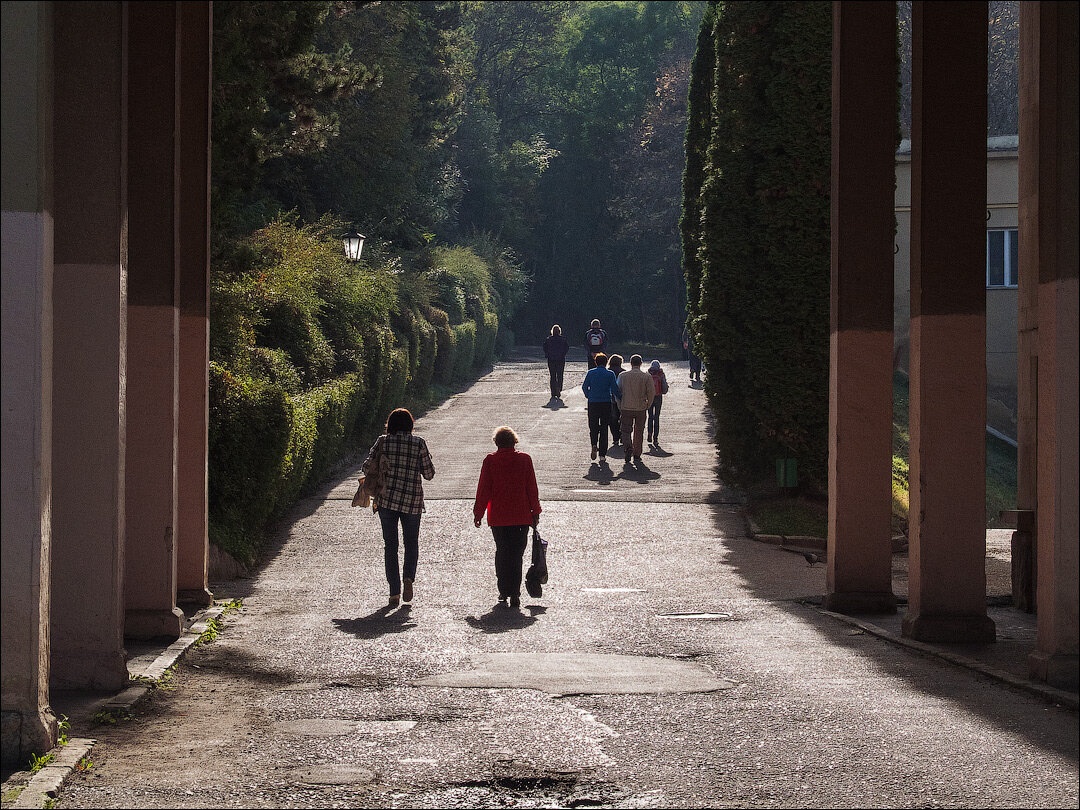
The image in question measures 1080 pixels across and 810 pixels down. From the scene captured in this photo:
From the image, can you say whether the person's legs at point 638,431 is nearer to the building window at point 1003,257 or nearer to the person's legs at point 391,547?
the person's legs at point 391,547

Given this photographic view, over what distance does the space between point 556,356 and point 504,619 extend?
21782 millimetres

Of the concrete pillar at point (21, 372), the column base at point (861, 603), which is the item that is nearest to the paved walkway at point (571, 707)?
the column base at point (861, 603)

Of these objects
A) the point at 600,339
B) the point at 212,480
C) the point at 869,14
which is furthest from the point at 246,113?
the point at 600,339

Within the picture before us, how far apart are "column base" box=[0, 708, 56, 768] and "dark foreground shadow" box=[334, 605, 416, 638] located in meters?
4.05

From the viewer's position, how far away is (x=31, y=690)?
6277mm

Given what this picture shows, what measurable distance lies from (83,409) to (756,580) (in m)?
8.00

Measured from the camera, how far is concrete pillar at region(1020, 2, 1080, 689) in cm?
745

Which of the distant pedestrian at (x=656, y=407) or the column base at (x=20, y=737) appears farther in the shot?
the distant pedestrian at (x=656, y=407)

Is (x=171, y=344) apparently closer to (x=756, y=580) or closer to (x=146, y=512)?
(x=146, y=512)

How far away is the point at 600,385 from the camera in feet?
74.2

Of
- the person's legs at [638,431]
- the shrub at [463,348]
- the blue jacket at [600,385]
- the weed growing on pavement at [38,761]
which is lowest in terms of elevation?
the weed growing on pavement at [38,761]

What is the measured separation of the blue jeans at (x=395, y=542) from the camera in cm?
1182

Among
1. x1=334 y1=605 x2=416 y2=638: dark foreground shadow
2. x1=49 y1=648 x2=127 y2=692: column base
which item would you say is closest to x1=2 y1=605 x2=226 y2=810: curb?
x1=49 y1=648 x2=127 y2=692: column base

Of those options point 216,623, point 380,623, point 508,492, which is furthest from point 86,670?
point 508,492
